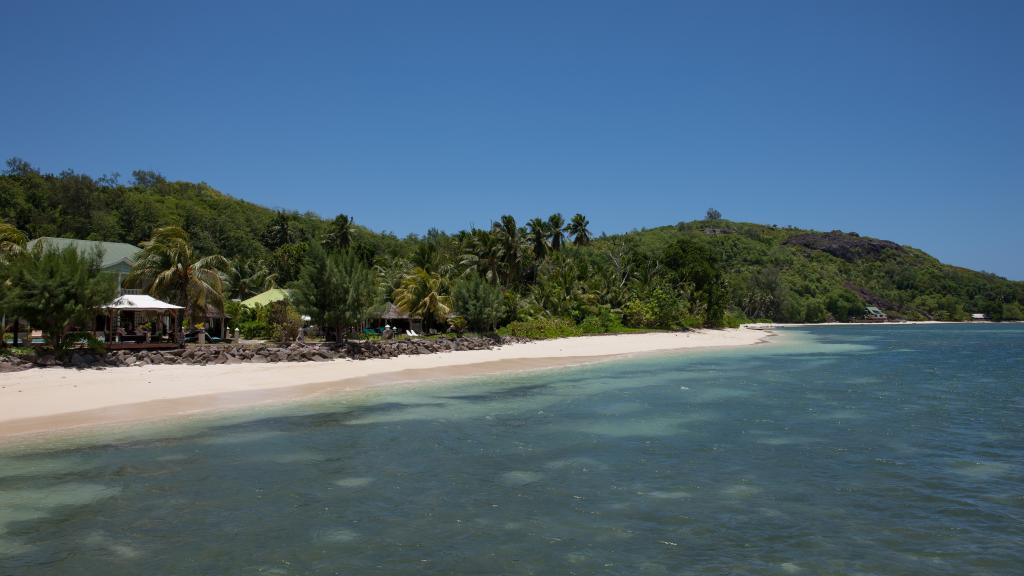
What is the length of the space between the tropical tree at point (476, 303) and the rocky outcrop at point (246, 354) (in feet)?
16.1

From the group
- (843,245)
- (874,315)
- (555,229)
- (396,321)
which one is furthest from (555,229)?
(843,245)

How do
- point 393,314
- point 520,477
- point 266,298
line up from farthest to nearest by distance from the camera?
1. point 393,314
2. point 266,298
3. point 520,477

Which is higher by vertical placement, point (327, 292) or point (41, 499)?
point (327, 292)

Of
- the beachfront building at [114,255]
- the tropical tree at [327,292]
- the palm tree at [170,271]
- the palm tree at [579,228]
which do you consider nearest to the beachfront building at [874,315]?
the palm tree at [579,228]

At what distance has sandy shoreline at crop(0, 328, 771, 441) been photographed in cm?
1647

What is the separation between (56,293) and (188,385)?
6721 millimetres

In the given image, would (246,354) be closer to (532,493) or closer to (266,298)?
(266,298)

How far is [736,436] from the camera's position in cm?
1480

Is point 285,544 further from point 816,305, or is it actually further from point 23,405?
point 816,305

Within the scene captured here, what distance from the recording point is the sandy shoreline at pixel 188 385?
54.0 ft

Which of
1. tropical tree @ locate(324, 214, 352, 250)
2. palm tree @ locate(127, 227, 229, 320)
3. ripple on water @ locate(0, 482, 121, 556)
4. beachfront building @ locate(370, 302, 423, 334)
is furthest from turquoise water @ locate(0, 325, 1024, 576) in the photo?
tropical tree @ locate(324, 214, 352, 250)

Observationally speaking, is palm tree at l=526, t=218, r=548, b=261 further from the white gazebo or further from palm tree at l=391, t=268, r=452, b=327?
the white gazebo

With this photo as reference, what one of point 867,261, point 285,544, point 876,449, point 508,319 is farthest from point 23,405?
point 867,261

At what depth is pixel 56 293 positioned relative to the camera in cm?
2328
